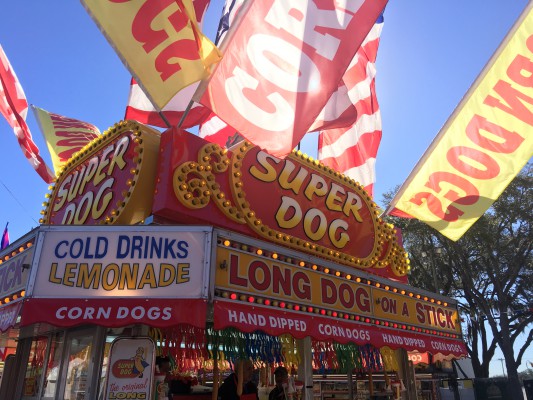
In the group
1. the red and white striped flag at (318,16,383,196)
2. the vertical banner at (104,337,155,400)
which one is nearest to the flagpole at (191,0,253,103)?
the vertical banner at (104,337,155,400)

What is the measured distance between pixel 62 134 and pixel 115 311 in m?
7.25

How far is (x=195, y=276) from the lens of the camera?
5785mm

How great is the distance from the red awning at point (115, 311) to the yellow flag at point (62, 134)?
20.2 ft

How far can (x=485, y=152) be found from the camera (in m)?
8.54

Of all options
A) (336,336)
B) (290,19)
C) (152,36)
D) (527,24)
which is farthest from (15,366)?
(527,24)

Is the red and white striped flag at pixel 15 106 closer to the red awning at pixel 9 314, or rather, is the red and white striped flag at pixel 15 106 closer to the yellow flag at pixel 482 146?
the red awning at pixel 9 314

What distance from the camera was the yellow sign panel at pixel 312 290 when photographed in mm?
6203

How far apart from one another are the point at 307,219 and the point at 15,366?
6.06 m

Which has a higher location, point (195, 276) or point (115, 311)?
point (195, 276)

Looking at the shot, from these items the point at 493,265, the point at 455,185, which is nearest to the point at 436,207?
the point at 455,185

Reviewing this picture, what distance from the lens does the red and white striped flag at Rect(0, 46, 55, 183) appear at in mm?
9148

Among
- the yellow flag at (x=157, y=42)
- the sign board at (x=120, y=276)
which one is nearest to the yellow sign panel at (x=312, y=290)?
the sign board at (x=120, y=276)

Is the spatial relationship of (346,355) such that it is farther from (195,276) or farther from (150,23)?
(150,23)

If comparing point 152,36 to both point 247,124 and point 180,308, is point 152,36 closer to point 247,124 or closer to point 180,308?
point 247,124
